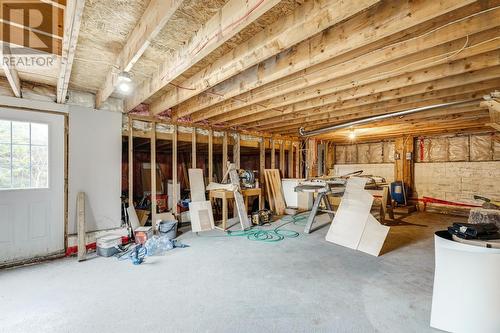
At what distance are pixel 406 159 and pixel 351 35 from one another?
644 cm

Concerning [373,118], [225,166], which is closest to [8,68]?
[225,166]

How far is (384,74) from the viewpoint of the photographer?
8.68 ft

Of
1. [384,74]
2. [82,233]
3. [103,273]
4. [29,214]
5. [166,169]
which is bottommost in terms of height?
[103,273]

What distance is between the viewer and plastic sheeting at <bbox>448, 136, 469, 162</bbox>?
6.36 meters

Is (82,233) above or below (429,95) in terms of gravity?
below

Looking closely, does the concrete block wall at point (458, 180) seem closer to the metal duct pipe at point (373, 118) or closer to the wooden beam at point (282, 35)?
the metal duct pipe at point (373, 118)

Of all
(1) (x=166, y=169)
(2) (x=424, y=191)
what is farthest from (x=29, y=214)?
(2) (x=424, y=191)

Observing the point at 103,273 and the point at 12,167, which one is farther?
the point at 12,167

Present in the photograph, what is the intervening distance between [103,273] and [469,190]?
8265 mm

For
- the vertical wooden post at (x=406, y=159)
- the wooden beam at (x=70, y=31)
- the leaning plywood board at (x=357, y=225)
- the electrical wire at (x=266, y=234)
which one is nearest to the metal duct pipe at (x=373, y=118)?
the leaning plywood board at (x=357, y=225)

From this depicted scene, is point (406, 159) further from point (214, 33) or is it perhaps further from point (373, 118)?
point (214, 33)

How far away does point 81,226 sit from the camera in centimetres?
341

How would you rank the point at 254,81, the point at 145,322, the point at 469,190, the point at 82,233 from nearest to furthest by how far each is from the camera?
the point at 145,322, the point at 254,81, the point at 82,233, the point at 469,190

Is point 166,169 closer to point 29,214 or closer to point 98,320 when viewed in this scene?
point 29,214
